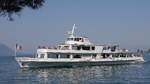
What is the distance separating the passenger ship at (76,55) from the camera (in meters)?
51.4

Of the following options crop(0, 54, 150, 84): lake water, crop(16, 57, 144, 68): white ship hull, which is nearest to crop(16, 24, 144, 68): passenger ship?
crop(16, 57, 144, 68): white ship hull

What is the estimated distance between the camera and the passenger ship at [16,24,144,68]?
5144 cm

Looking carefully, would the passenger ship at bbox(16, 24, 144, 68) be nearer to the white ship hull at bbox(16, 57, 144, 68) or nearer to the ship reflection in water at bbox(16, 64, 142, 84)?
the white ship hull at bbox(16, 57, 144, 68)

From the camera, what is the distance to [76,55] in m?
55.2

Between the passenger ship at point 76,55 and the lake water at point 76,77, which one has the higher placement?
the passenger ship at point 76,55

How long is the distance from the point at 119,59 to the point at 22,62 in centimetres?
1921

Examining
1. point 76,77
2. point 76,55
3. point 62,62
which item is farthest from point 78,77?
point 76,55

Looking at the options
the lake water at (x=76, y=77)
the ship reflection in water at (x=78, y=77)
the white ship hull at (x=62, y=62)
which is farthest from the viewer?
the white ship hull at (x=62, y=62)

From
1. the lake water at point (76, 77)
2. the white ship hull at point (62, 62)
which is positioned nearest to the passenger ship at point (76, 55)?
the white ship hull at point (62, 62)

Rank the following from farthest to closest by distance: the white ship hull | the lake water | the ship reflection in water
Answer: the white ship hull → the ship reflection in water → the lake water

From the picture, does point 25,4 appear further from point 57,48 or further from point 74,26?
point 74,26

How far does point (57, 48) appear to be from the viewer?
53031mm

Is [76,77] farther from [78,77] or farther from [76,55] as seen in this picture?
[76,55]

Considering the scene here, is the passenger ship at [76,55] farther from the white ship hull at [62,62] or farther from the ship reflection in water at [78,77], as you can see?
the ship reflection in water at [78,77]
